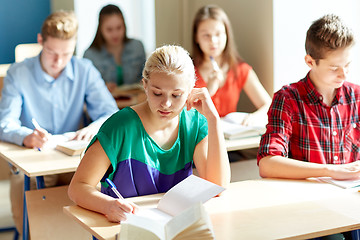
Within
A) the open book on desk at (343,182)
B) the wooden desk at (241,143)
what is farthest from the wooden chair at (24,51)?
the open book on desk at (343,182)

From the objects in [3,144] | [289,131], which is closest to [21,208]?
[3,144]

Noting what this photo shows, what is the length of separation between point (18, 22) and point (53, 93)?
2635 mm

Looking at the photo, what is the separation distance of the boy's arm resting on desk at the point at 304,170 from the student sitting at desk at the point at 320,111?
0.03 m

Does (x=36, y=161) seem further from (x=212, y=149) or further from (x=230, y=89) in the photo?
(x=230, y=89)

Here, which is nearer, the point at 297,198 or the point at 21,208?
the point at 297,198

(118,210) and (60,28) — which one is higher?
(60,28)

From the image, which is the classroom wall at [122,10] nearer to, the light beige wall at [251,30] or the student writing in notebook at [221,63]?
the light beige wall at [251,30]

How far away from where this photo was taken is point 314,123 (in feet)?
7.20

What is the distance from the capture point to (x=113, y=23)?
171 inches

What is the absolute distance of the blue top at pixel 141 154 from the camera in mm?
1832

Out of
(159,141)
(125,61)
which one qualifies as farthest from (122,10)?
(159,141)

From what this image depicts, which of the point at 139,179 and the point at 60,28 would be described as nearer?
the point at 139,179

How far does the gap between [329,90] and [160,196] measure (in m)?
0.85

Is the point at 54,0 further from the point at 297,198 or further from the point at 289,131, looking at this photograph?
the point at 297,198
